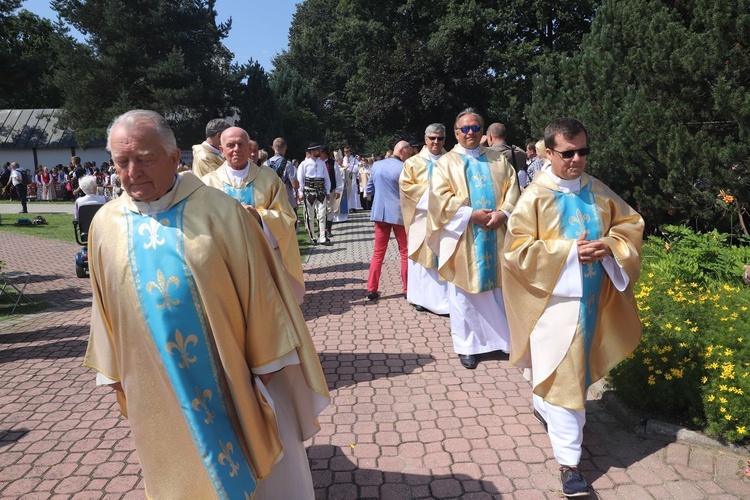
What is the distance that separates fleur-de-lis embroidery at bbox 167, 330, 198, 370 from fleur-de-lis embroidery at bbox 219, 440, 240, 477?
1.22ft

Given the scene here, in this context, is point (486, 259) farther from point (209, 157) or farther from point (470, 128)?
point (209, 157)

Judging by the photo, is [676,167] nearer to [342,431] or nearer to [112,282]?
[342,431]

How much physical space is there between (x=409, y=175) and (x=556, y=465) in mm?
3856

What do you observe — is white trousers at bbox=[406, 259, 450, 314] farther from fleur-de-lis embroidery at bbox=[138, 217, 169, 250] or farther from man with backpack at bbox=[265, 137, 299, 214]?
fleur-de-lis embroidery at bbox=[138, 217, 169, 250]

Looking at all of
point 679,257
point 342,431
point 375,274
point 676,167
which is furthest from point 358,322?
point 676,167

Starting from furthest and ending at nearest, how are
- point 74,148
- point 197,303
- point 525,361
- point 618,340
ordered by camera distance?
point 74,148, point 525,361, point 618,340, point 197,303

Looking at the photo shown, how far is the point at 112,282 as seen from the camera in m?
2.53

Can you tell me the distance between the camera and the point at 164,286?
246cm

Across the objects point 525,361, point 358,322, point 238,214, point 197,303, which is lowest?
point 358,322

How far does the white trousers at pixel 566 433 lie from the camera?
11.4 feet

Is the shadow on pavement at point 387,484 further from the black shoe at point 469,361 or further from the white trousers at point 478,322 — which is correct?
the white trousers at point 478,322

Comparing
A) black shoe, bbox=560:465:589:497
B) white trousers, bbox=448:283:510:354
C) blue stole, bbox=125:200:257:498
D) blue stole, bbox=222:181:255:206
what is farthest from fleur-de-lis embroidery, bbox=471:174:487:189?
blue stole, bbox=125:200:257:498

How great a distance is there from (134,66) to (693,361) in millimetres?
31751

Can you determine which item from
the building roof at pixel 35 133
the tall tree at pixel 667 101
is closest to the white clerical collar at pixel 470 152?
the tall tree at pixel 667 101
